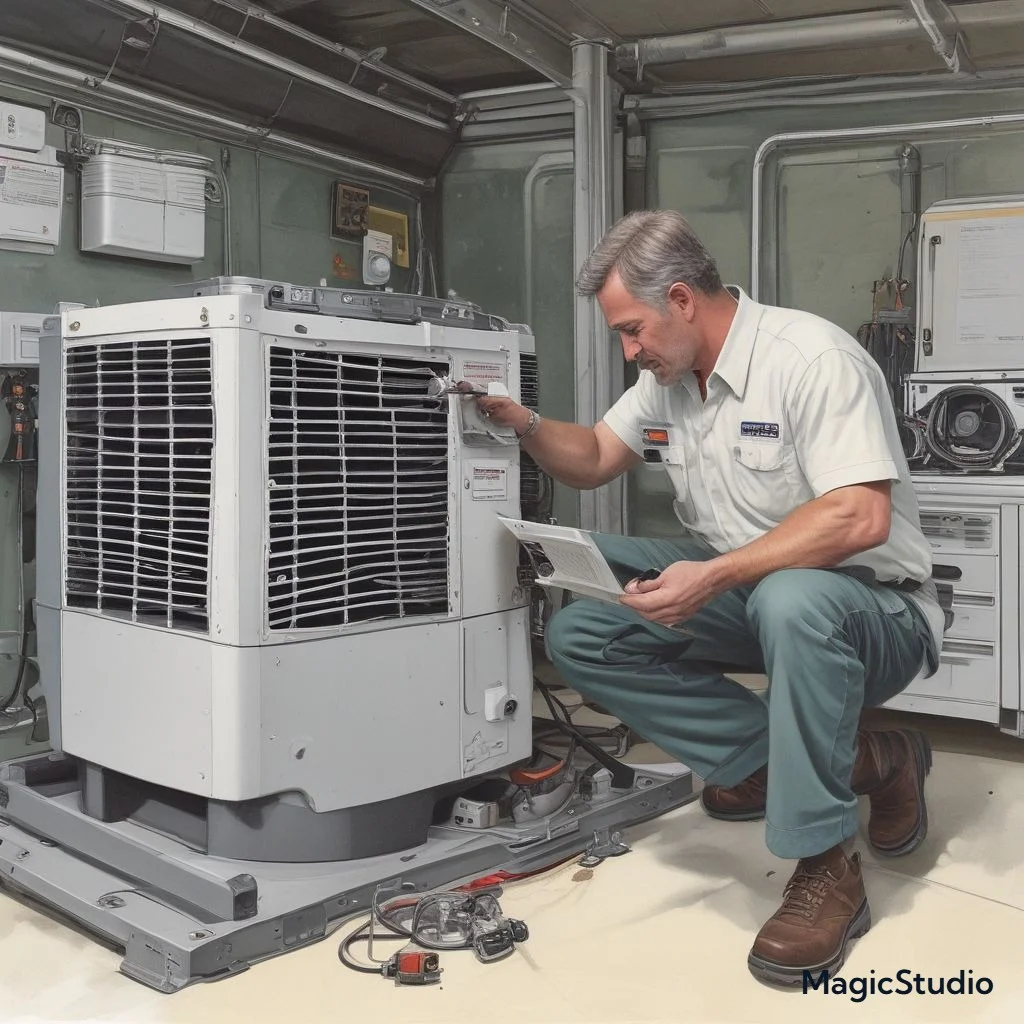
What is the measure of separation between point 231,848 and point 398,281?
236 centimetres

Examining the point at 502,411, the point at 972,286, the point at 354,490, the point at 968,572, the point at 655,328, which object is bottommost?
the point at 968,572

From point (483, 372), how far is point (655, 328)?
340 millimetres

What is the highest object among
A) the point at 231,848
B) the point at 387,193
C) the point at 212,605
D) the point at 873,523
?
the point at 387,193

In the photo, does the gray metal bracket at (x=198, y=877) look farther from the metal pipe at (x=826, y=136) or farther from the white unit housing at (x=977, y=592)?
the metal pipe at (x=826, y=136)

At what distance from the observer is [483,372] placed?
203cm

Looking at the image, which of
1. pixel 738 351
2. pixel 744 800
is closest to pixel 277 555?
pixel 738 351

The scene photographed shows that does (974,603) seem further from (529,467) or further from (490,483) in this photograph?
(490,483)

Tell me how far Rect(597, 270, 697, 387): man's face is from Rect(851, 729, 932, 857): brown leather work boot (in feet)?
2.52

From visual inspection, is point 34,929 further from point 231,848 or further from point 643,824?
point 643,824

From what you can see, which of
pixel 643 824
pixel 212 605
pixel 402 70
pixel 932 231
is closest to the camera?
pixel 212 605

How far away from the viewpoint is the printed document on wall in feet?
10.0

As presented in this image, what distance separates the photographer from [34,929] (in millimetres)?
1739

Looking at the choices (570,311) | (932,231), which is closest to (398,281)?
(570,311)

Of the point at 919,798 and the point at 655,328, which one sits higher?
the point at 655,328
